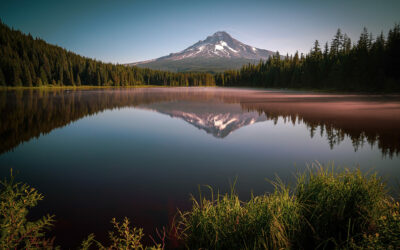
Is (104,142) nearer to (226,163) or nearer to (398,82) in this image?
Answer: (226,163)

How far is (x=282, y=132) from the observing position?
42.3 ft

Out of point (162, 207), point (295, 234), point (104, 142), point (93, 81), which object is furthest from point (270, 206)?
point (93, 81)

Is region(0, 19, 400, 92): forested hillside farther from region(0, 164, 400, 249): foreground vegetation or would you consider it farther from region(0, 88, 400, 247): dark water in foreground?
region(0, 164, 400, 249): foreground vegetation

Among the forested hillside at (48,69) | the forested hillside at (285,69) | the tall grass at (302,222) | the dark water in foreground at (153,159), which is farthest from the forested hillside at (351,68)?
→ the forested hillside at (48,69)

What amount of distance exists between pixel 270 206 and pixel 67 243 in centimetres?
338

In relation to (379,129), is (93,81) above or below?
above

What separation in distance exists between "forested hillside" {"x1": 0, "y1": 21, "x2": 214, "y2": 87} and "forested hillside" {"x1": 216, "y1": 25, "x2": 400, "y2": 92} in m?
97.5

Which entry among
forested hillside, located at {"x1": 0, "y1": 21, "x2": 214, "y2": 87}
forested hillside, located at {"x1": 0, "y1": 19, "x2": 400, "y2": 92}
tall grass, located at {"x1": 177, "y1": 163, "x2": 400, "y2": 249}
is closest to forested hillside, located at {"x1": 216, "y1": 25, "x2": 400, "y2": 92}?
forested hillside, located at {"x1": 0, "y1": 19, "x2": 400, "y2": 92}

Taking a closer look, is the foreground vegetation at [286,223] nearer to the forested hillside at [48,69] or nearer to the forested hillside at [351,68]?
the forested hillside at [351,68]

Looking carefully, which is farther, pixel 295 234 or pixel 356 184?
pixel 356 184

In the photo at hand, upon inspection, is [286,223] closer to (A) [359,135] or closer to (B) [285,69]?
(A) [359,135]

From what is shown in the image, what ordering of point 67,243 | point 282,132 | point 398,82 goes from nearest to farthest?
point 67,243, point 282,132, point 398,82

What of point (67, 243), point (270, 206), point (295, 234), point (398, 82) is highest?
point (398, 82)

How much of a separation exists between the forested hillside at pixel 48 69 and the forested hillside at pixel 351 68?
9749 centimetres
